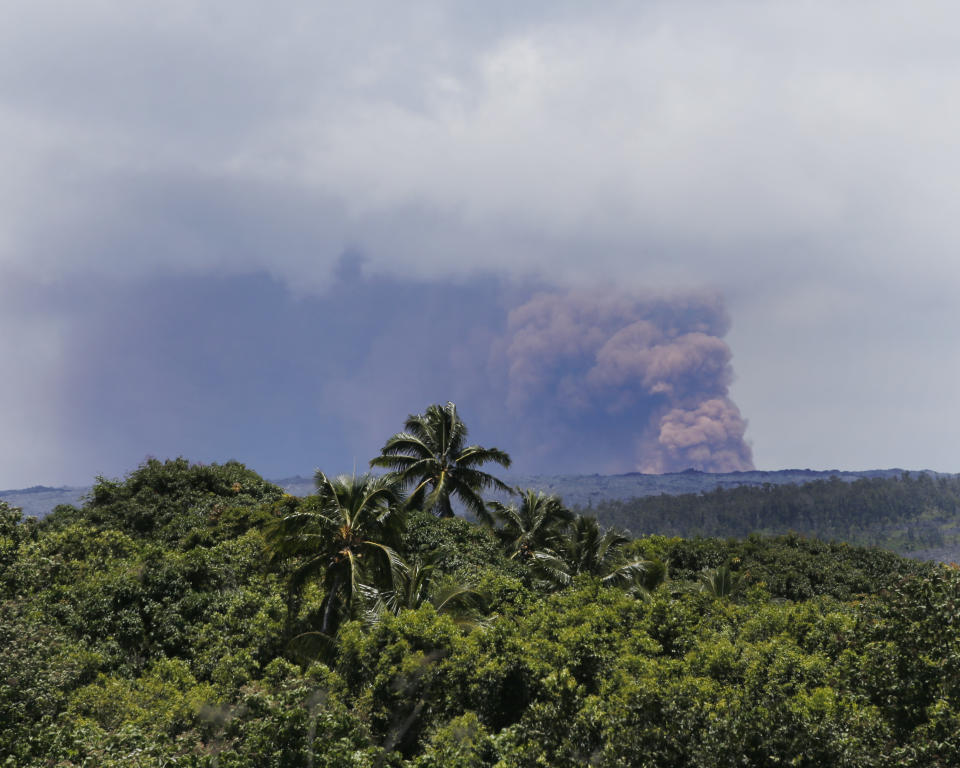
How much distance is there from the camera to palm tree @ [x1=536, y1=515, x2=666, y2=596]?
29.5 metres

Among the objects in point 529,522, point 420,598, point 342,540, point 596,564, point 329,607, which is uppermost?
point 342,540

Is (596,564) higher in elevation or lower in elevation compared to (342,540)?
lower

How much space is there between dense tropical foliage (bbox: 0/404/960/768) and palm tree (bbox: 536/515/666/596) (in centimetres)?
16

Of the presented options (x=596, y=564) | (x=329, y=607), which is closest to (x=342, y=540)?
(x=329, y=607)

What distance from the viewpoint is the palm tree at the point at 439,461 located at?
131ft

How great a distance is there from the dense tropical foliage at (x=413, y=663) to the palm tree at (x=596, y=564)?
157mm

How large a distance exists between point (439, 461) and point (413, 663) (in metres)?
25.0

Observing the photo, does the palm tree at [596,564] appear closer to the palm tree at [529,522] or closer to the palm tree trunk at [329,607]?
the palm tree at [529,522]

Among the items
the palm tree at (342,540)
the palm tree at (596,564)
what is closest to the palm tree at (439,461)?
the palm tree at (596,564)

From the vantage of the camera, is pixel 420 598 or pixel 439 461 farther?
pixel 439 461

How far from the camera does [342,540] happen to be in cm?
2141

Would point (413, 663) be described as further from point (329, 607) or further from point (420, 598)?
point (329, 607)

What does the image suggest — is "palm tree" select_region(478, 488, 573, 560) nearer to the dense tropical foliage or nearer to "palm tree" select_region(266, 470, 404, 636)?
the dense tropical foliage

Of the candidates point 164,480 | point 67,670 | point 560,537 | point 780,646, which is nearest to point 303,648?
point 67,670
